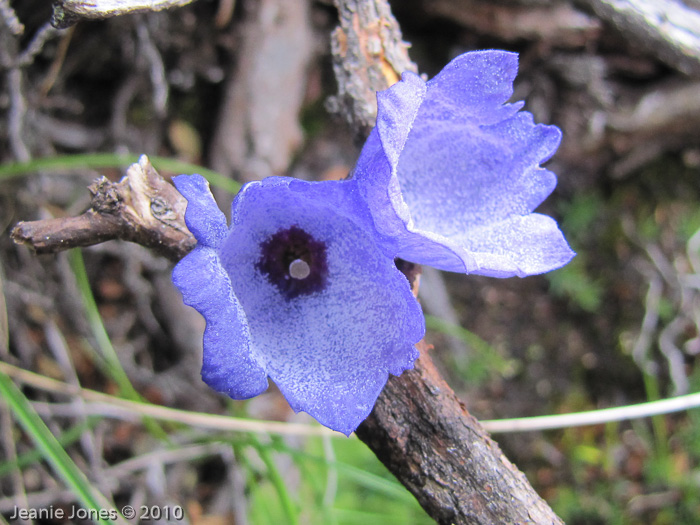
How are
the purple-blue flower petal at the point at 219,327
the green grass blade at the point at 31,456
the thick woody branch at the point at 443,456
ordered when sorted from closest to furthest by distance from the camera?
1. the purple-blue flower petal at the point at 219,327
2. the thick woody branch at the point at 443,456
3. the green grass blade at the point at 31,456

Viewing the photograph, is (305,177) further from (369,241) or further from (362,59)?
(369,241)

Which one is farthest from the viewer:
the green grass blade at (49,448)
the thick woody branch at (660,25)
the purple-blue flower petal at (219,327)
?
the thick woody branch at (660,25)

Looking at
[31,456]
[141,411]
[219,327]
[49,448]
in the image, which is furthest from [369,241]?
[31,456]

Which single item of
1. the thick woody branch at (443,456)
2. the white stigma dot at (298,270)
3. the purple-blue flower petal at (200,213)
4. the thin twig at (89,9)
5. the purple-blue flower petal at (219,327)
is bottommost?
the thick woody branch at (443,456)

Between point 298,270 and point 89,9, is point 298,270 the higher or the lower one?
the lower one

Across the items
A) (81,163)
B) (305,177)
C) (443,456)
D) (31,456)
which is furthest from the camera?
(305,177)

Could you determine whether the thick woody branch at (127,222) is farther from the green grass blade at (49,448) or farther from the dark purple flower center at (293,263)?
the green grass blade at (49,448)

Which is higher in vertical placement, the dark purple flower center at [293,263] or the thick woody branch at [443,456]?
the dark purple flower center at [293,263]

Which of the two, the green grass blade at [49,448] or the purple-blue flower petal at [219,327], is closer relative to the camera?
the purple-blue flower petal at [219,327]

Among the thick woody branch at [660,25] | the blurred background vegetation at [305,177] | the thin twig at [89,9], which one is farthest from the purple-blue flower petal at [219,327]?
the thick woody branch at [660,25]
